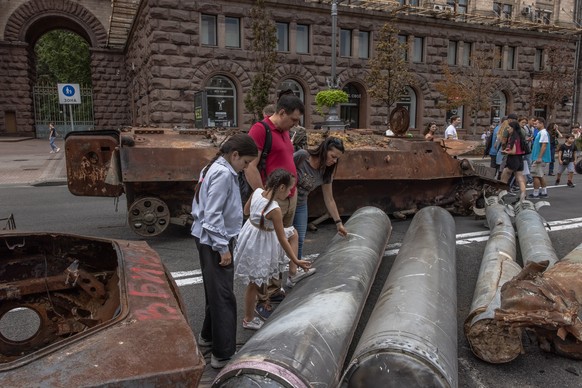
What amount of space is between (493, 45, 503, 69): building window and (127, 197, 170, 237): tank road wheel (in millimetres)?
26128

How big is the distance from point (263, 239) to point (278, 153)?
1005mm

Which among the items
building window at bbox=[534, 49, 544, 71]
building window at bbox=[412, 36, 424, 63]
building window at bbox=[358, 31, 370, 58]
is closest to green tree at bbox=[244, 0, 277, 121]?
building window at bbox=[358, 31, 370, 58]

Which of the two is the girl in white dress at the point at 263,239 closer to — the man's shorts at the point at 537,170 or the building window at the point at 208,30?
the man's shorts at the point at 537,170

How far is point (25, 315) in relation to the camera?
439 centimetres

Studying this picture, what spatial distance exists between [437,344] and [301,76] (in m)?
21.7

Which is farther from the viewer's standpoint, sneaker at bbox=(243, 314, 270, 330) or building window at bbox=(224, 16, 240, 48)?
building window at bbox=(224, 16, 240, 48)

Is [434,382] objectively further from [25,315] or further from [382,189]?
[382,189]

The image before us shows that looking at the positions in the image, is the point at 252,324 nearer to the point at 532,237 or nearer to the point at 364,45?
the point at 532,237

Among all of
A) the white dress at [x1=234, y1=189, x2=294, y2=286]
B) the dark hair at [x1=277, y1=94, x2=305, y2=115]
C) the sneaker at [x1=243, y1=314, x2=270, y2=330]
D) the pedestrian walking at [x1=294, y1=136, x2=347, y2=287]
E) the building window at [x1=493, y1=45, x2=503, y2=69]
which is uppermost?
the building window at [x1=493, y1=45, x2=503, y2=69]

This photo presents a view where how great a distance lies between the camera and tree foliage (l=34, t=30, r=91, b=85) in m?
46.7

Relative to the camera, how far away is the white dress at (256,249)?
4.00m

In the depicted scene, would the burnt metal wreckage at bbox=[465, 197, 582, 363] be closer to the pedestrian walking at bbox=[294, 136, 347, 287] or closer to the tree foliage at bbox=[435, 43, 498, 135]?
the pedestrian walking at bbox=[294, 136, 347, 287]

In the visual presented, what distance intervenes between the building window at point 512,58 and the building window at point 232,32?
683 inches

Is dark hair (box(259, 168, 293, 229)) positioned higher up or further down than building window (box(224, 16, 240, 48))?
further down
